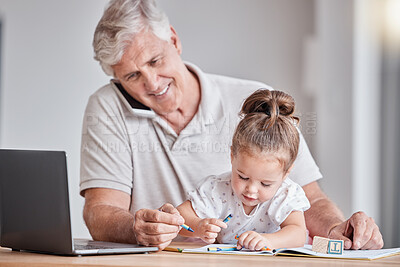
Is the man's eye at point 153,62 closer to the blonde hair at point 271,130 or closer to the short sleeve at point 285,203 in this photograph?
the blonde hair at point 271,130

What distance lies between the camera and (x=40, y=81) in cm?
397

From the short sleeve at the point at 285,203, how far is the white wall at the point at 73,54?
99.3 inches

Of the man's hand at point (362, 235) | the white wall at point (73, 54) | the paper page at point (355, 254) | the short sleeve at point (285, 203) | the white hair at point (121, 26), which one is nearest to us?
the paper page at point (355, 254)

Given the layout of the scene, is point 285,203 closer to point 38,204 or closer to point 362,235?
point 362,235

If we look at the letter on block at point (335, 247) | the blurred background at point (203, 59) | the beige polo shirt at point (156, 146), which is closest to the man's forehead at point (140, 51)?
the beige polo shirt at point (156, 146)

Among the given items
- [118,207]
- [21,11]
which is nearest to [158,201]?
[118,207]

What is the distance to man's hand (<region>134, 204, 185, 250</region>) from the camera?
3.92 feet

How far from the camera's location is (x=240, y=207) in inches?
55.6

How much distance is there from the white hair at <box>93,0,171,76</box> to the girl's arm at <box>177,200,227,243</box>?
0.58 meters

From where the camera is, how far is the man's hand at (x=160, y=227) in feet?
3.92

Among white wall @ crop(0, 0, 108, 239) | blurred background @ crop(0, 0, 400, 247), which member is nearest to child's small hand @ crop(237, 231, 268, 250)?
blurred background @ crop(0, 0, 400, 247)

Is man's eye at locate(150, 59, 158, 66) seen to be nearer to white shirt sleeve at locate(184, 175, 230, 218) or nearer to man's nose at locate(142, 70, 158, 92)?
man's nose at locate(142, 70, 158, 92)

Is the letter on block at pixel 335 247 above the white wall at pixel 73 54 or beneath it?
beneath

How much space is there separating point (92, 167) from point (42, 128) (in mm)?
2412
